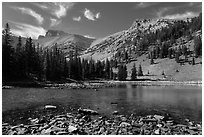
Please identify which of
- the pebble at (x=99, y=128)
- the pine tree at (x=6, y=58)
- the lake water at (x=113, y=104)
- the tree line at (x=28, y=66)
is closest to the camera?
the pebble at (x=99, y=128)

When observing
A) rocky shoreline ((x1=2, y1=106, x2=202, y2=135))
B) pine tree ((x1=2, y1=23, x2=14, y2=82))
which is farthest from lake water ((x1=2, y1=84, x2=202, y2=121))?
pine tree ((x1=2, y1=23, x2=14, y2=82))

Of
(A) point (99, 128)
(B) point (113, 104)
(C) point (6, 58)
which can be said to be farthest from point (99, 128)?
(C) point (6, 58)

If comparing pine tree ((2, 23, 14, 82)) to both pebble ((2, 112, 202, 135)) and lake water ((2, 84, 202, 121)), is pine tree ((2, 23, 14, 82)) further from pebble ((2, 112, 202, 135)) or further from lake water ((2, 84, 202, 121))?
pebble ((2, 112, 202, 135))

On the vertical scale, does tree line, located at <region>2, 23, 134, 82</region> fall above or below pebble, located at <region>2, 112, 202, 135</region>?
above

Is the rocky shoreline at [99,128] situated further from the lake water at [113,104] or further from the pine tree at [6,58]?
the pine tree at [6,58]

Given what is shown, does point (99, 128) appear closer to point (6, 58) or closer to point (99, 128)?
point (99, 128)

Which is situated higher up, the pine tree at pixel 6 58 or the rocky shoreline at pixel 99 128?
the pine tree at pixel 6 58

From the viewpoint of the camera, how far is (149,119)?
16.0 m

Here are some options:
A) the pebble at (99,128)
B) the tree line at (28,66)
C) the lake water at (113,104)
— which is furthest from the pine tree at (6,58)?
the pebble at (99,128)

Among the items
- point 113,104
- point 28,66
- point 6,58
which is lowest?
point 113,104

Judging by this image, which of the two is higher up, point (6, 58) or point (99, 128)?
point (6, 58)

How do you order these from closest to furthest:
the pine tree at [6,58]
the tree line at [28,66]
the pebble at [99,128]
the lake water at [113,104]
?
1. the pebble at [99,128]
2. the lake water at [113,104]
3. the pine tree at [6,58]
4. the tree line at [28,66]

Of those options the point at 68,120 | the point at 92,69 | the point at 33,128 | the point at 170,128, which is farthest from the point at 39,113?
the point at 92,69

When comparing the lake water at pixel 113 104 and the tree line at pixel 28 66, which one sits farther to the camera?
the tree line at pixel 28 66
